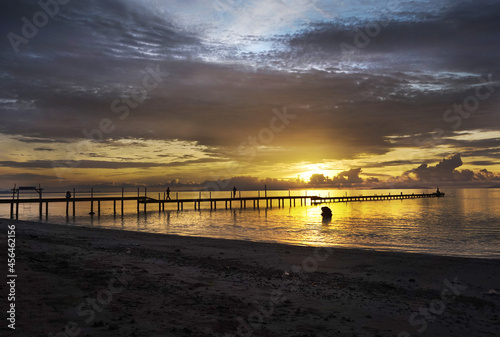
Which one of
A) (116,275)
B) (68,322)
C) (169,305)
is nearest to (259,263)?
(116,275)

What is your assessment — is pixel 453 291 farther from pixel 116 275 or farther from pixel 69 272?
pixel 69 272

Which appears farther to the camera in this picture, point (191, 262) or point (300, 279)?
point (191, 262)

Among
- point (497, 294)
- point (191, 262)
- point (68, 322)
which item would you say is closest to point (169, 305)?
point (68, 322)

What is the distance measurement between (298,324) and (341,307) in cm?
163

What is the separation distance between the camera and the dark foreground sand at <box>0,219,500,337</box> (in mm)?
5771

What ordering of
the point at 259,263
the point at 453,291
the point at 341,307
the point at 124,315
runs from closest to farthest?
A: 1. the point at 124,315
2. the point at 341,307
3. the point at 453,291
4. the point at 259,263

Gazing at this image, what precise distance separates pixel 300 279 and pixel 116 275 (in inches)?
202

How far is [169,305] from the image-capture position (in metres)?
6.75

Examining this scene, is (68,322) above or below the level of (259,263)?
above

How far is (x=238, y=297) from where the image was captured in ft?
25.1

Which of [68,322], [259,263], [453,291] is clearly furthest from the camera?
[259,263]

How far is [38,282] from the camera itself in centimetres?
742

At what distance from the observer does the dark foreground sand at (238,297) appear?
5.77 meters

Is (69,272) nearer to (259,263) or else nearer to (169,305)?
(169,305)
